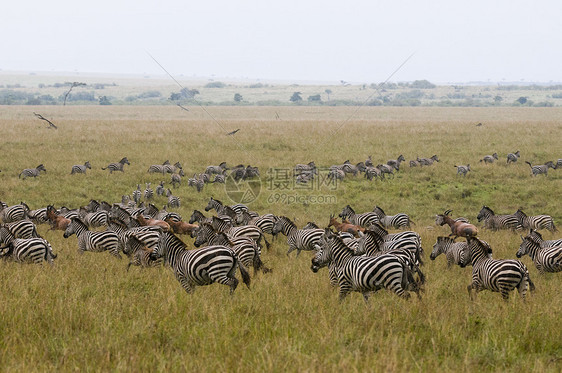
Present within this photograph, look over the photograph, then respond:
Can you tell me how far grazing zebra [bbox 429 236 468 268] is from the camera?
11.9m

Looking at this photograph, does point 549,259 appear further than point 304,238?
No

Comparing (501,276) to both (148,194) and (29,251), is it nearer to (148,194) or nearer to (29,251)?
(29,251)

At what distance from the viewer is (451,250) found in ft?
41.3

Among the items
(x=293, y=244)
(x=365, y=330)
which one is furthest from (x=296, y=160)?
(x=365, y=330)

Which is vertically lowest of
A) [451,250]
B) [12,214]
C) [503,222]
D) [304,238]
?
[12,214]

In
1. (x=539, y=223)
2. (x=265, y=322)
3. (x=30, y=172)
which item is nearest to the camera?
(x=265, y=322)

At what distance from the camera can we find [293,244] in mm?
14617

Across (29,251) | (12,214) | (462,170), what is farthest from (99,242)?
(462,170)

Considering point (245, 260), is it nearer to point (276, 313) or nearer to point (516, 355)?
point (276, 313)

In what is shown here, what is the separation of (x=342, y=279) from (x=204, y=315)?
2.61 m

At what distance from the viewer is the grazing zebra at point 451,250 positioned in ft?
39.1

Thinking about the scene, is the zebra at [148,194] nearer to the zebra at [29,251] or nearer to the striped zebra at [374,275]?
the zebra at [29,251]

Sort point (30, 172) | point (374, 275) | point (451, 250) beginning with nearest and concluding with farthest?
point (374, 275)
point (451, 250)
point (30, 172)

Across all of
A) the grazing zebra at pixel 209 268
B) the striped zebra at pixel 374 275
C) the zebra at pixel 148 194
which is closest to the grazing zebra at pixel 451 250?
the striped zebra at pixel 374 275
